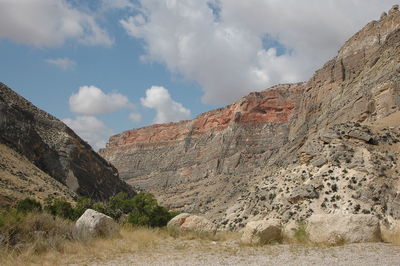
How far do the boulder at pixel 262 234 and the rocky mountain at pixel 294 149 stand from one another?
1464 cm

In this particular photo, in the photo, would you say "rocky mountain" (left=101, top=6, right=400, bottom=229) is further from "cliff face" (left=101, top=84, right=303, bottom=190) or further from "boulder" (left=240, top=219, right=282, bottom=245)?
"boulder" (left=240, top=219, right=282, bottom=245)

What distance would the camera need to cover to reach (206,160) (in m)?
108

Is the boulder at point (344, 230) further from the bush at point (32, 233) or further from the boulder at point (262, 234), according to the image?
the bush at point (32, 233)

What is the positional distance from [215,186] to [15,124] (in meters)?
40.3

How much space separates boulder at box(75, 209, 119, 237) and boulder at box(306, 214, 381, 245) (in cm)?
703

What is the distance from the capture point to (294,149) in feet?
179

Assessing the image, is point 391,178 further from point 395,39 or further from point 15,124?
point 15,124

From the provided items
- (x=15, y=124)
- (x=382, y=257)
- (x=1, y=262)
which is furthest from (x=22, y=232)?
(x=15, y=124)

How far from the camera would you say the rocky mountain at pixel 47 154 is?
5239 centimetres

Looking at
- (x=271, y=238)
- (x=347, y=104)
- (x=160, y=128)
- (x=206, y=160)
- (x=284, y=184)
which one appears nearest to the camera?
(x=271, y=238)

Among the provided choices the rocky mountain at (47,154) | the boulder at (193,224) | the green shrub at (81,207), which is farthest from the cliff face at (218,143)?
the boulder at (193,224)

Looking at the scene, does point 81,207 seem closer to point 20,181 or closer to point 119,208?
point 119,208

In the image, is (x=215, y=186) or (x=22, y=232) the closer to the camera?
(x=22, y=232)

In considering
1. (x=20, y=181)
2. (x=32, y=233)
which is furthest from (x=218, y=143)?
(x=32, y=233)
